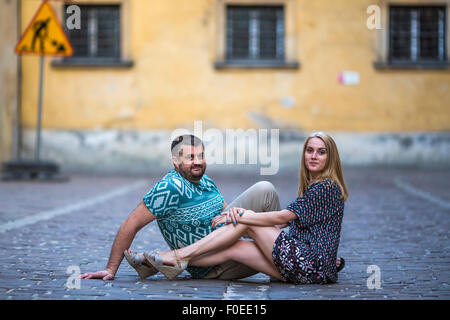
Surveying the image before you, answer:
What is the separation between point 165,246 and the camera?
6.89m

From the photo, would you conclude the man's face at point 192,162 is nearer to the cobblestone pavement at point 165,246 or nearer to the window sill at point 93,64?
the cobblestone pavement at point 165,246

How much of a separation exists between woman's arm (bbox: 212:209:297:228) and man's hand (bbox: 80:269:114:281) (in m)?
0.82

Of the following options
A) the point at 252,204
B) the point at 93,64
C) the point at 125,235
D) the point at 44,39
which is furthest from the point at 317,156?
the point at 93,64

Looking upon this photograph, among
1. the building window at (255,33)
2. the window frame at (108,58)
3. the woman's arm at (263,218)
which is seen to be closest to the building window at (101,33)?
the window frame at (108,58)

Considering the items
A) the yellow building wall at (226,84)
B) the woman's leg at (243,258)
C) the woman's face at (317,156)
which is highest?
the yellow building wall at (226,84)

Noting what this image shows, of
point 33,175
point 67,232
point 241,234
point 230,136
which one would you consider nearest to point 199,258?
point 241,234

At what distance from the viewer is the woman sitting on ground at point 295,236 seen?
4.88m

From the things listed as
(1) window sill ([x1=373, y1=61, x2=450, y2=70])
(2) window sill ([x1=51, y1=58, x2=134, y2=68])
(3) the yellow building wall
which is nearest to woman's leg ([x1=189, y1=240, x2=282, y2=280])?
(3) the yellow building wall

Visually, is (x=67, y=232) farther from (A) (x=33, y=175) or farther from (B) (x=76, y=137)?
(B) (x=76, y=137)

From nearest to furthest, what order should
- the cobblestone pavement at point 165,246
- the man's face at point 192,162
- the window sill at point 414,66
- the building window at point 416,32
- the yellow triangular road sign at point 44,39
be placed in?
the cobblestone pavement at point 165,246, the man's face at point 192,162, the yellow triangular road sign at point 44,39, the window sill at point 414,66, the building window at point 416,32

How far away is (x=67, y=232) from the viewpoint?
7.54 meters

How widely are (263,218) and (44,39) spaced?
943cm

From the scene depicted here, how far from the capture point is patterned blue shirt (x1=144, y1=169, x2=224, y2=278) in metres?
4.91

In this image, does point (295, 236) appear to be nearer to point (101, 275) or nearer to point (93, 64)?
point (101, 275)
